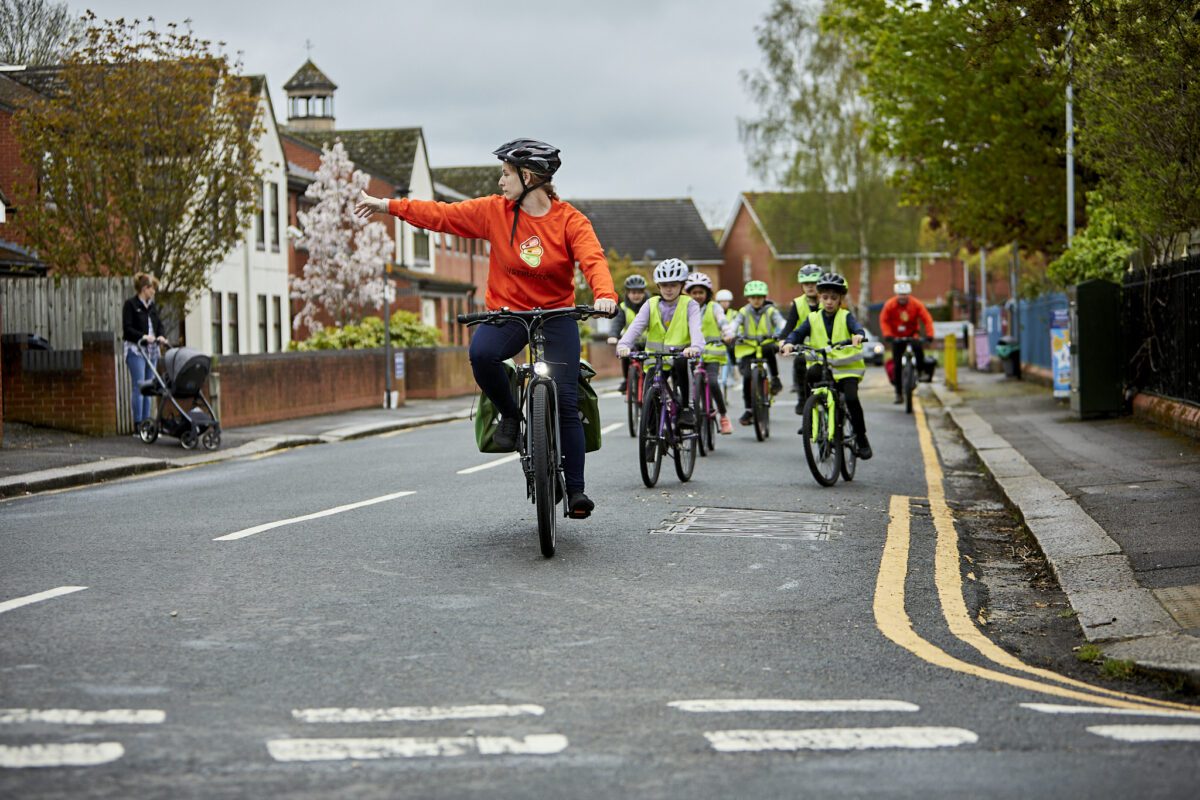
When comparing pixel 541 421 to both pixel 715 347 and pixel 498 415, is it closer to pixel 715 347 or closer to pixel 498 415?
pixel 498 415

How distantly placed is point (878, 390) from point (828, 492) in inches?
884

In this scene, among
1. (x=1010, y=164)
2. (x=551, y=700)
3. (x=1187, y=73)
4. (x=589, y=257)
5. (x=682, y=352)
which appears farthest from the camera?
(x=1010, y=164)

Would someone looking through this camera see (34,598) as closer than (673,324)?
Yes

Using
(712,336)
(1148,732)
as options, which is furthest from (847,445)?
(1148,732)

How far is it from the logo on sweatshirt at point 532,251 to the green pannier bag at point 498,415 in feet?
1.83

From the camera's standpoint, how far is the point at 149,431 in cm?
1884

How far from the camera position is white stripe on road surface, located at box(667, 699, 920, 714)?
5.34 m

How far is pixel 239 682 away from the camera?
5660 millimetres

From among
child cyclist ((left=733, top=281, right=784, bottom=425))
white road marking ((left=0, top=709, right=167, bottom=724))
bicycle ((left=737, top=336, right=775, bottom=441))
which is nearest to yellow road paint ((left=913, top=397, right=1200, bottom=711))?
white road marking ((left=0, top=709, right=167, bottom=724))

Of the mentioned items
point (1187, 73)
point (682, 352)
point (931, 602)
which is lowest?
point (931, 602)

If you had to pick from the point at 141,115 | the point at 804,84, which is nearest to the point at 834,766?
the point at 141,115

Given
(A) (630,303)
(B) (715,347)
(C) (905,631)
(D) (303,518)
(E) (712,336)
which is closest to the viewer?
(C) (905,631)

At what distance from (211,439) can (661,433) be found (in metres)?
7.41

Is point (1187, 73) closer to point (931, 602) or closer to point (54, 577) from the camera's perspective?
point (931, 602)
